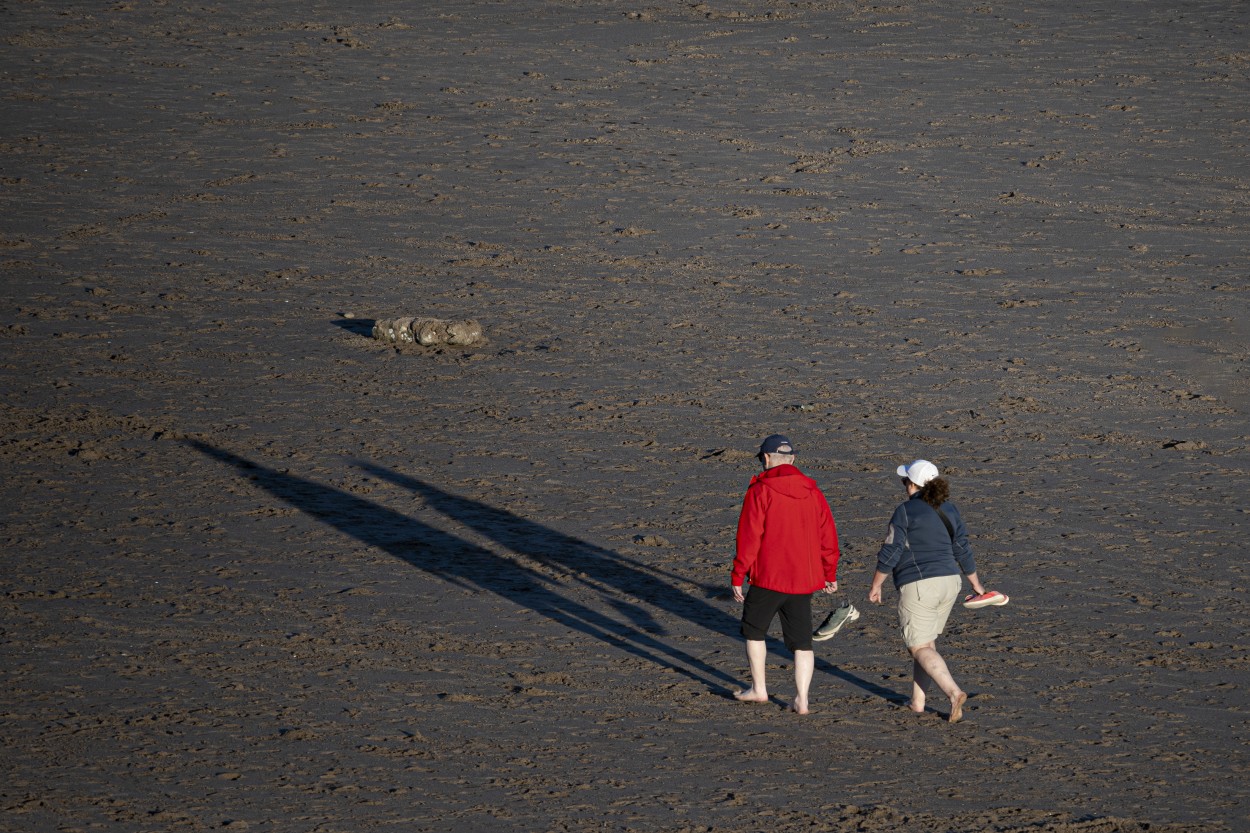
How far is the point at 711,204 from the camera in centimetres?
2094

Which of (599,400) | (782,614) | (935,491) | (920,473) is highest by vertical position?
(920,473)

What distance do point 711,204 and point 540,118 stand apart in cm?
427

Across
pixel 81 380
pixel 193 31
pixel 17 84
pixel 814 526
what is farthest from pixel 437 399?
pixel 193 31

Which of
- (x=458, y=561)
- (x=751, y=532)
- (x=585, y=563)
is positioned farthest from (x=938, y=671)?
(x=458, y=561)

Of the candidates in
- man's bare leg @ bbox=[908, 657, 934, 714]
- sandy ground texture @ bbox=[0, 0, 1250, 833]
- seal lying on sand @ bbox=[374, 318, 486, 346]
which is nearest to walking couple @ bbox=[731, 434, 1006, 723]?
man's bare leg @ bbox=[908, 657, 934, 714]

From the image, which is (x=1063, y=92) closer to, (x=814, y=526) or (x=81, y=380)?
(x=81, y=380)

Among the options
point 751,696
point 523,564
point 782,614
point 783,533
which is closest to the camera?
point 783,533

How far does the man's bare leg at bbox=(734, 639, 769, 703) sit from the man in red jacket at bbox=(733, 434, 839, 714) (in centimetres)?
9

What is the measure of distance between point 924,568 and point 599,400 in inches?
266

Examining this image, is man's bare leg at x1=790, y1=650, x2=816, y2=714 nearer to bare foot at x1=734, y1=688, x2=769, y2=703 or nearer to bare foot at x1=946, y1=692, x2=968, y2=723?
bare foot at x1=734, y1=688, x2=769, y2=703

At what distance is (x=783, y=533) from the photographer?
28.9ft

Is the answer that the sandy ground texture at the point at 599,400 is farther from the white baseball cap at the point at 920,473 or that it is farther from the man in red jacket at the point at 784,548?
the white baseball cap at the point at 920,473

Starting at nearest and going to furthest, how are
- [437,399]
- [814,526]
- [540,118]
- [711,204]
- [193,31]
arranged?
[814,526] → [437,399] → [711,204] → [540,118] → [193,31]

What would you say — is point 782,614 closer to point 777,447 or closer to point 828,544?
point 828,544
